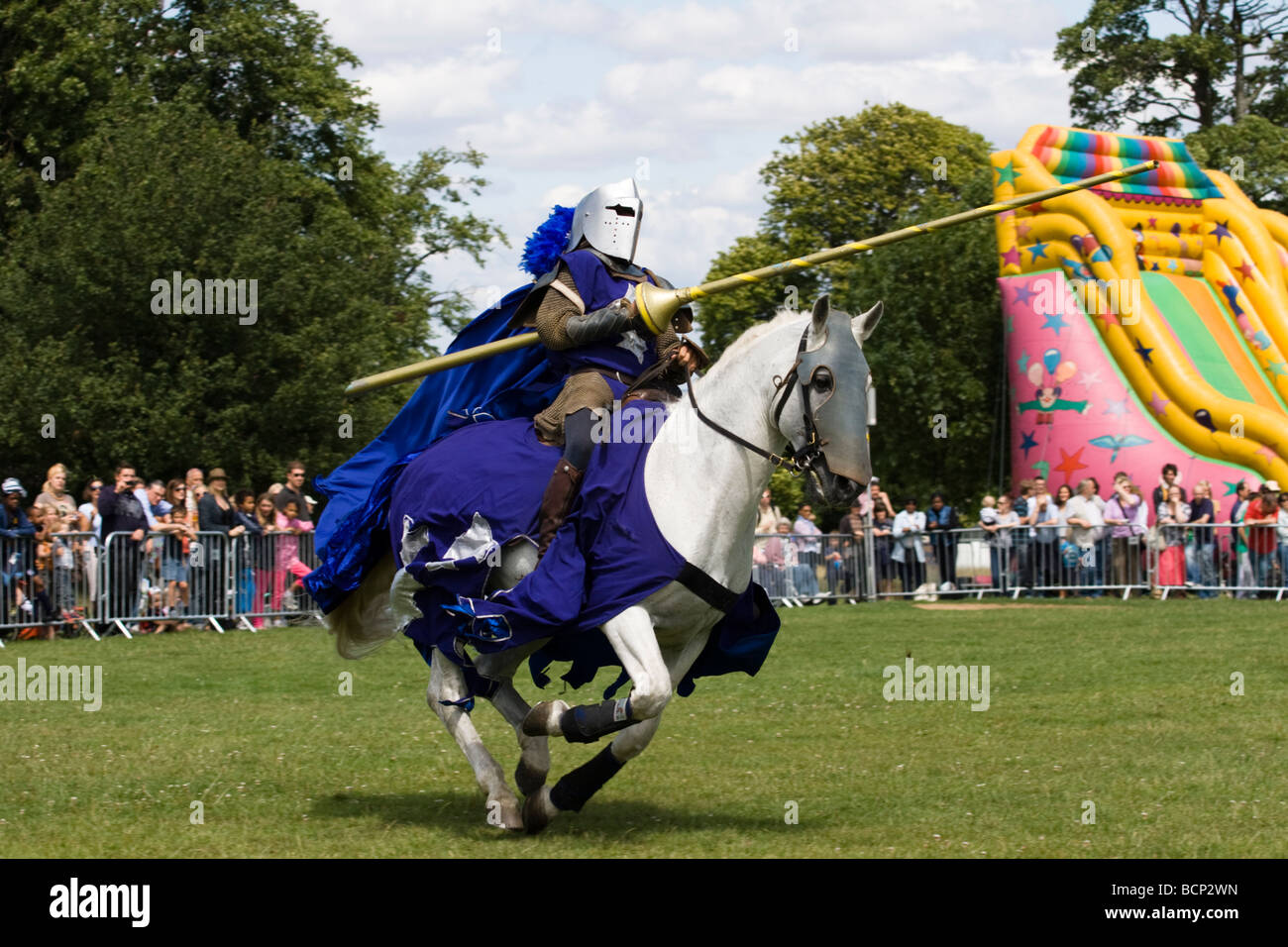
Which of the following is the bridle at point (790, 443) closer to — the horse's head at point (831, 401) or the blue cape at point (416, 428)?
the horse's head at point (831, 401)

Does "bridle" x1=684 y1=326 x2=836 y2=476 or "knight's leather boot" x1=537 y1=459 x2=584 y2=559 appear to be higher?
"bridle" x1=684 y1=326 x2=836 y2=476

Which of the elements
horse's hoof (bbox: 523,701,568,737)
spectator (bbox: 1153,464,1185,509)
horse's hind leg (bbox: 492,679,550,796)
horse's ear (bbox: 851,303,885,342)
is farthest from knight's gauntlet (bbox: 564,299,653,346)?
spectator (bbox: 1153,464,1185,509)

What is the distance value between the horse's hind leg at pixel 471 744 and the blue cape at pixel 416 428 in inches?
31.3

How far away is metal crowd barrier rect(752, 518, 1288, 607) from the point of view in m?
23.2

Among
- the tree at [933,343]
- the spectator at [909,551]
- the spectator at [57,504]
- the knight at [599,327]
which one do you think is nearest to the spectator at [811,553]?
the spectator at [909,551]

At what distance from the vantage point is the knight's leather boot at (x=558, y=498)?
7.66 meters

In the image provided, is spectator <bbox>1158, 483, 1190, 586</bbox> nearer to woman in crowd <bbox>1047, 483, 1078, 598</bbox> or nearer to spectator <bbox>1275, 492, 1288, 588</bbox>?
woman in crowd <bbox>1047, 483, 1078, 598</bbox>

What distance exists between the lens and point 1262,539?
22.8 metres

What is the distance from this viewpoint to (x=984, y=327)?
133ft

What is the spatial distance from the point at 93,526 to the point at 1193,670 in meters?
12.1

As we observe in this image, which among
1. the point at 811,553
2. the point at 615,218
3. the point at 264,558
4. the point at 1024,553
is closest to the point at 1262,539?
the point at 1024,553

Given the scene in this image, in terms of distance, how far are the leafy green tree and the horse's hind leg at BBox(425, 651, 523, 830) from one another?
41.3m
